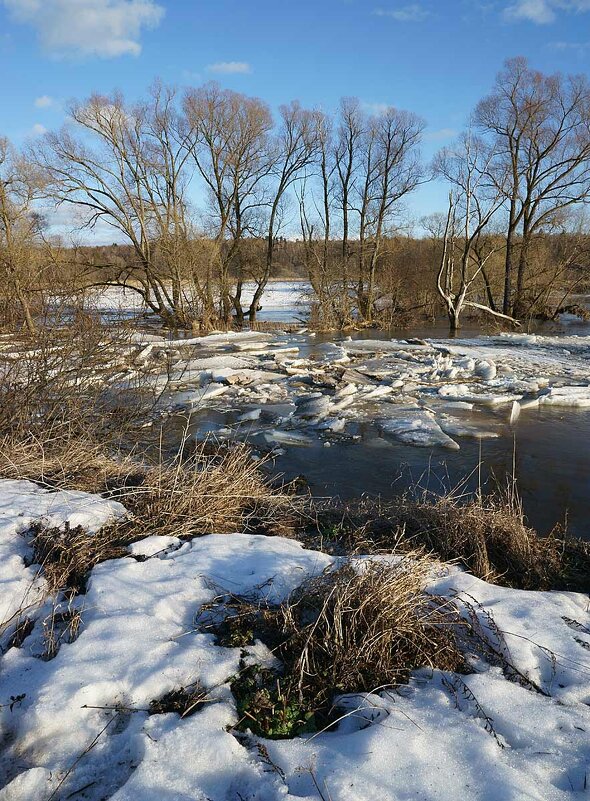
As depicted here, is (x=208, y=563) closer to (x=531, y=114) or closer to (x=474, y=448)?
(x=474, y=448)

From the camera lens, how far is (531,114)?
2170 cm

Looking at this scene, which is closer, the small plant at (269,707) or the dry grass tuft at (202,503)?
the small plant at (269,707)

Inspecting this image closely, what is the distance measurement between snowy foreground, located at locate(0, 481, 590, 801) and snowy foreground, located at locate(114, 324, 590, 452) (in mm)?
4478

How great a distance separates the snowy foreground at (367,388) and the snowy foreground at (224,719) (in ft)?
14.7

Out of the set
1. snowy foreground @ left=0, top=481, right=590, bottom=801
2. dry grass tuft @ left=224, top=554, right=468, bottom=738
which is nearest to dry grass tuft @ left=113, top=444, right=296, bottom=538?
snowy foreground @ left=0, top=481, right=590, bottom=801

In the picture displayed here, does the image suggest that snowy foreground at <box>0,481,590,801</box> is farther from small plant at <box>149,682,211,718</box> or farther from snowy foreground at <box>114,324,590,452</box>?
snowy foreground at <box>114,324,590,452</box>

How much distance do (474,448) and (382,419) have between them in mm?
1865

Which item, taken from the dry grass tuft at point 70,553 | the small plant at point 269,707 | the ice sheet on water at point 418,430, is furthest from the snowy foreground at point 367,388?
the small plant at point 269,707

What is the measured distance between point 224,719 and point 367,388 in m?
9.10

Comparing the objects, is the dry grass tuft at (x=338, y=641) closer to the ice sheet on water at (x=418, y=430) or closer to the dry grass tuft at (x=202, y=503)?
the dry grass tuft at (x=202, y=503)

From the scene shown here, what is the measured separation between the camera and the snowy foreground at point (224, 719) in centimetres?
192

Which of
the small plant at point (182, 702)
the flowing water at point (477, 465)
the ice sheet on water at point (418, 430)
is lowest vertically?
the flowing water at point (477, 465)

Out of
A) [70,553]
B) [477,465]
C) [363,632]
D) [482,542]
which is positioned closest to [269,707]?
[363,632]

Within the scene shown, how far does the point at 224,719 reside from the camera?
2.22 m
